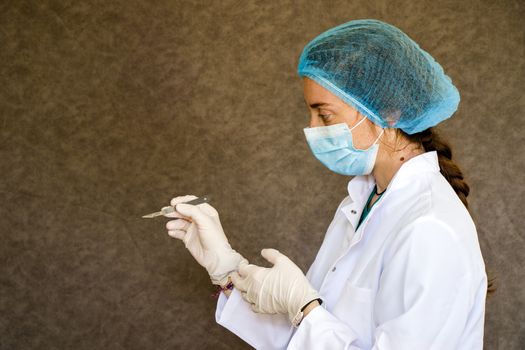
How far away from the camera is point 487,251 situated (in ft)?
8.72

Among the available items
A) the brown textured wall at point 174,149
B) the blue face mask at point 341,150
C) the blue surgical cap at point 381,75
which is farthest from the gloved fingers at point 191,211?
the brown textured wall at point 174,149

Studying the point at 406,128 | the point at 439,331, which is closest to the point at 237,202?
the point at 406,128

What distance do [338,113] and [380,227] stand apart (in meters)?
0.29

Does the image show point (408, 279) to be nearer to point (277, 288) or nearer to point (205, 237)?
point (277, 288)

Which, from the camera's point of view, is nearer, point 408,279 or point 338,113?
point 408,279

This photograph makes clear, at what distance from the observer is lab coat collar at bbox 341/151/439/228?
4.45 ft

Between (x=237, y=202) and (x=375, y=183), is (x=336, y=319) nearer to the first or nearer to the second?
(x=375, y=183)

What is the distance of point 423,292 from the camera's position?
112cm

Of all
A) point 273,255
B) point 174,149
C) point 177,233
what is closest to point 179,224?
point 177,233

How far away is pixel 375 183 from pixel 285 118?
1.18m

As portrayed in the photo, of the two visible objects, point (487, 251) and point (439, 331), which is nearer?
point (439, 331)

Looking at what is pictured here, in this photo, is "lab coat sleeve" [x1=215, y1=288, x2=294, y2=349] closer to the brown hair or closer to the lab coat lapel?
the lab coat lapel

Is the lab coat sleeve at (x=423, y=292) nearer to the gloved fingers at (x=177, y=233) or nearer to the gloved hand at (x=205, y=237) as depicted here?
the gloved hand at (x=205, y=237)

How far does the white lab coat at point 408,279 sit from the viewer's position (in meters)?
1.13
